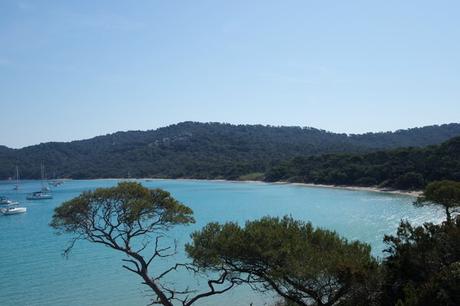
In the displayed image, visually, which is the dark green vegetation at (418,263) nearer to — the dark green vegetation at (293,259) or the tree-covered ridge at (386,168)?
the dark green vegetation at (293,259)

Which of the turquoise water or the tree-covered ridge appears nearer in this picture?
the turquoise water

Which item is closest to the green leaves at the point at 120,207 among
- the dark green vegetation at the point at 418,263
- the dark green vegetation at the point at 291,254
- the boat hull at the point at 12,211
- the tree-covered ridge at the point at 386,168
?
the dark green vegetation at the point at 291,254

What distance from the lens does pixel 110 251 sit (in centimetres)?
3919

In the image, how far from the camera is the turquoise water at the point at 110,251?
25.4 m

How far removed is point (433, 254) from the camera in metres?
13.9

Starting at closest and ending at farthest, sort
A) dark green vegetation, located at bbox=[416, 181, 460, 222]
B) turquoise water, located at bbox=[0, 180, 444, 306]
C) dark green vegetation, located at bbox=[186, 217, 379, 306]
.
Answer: dark green vegetation, located at bbox=[186, 217, 379, 306], turquoise water, located at bbox=[0, 180, 444, 306], dark green vegetation, located at bbox=[416, 181, 460, 222]

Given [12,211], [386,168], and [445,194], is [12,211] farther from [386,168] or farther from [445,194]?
[445,194]

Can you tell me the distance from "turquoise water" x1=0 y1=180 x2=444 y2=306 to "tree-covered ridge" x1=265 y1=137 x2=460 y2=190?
6733 millimetres

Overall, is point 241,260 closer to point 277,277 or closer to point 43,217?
point 277,277

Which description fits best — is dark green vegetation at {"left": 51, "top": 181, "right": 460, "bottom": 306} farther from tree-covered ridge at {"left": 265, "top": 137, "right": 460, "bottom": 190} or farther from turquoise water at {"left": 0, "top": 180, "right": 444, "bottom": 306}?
tree-covered ridge at {"left": 265, "top": 137, "right": 460, "bottom": 190}

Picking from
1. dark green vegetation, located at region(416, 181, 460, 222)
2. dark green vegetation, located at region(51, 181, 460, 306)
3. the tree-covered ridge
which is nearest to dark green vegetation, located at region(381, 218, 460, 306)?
dark green vegetation, located at region(51, 181, 460, 306)

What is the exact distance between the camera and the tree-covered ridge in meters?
77.8

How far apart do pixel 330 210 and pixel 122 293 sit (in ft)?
139

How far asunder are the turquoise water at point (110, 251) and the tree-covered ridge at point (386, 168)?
673 centimetres
